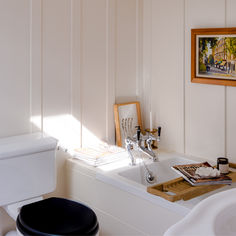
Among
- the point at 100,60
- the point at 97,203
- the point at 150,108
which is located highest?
the point at 100,60

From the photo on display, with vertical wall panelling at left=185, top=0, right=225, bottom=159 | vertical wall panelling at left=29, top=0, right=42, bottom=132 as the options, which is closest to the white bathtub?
vertical wall panelling at left=185, top=0, right=225, bottom=159

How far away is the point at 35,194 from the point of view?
2.04m

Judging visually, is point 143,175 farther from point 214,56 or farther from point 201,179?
point 214,56

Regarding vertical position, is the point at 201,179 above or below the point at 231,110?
below

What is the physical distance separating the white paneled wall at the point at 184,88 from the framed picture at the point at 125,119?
125 mm

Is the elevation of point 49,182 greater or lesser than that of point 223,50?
lesser

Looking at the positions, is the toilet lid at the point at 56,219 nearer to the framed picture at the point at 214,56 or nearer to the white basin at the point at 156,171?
the white basin at the point at 156,171

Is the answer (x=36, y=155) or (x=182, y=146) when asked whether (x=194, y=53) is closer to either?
(x=182, y=146)

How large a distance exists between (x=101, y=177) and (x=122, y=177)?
0.13m

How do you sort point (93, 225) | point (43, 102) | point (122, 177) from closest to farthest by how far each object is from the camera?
1. point (93, 225)
2. point (122, 177)
3. point (43, 102)

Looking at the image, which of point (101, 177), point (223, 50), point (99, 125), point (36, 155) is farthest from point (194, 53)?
point (36, 155)

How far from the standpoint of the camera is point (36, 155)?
2018mm

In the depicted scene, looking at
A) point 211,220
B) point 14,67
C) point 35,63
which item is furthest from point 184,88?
point 211,220

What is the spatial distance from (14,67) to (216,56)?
118 cm
